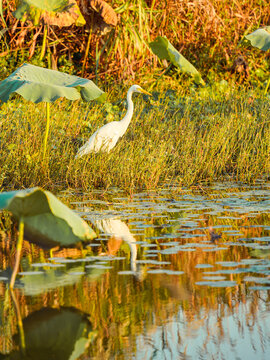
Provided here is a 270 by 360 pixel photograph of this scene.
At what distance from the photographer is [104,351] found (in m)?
2.93

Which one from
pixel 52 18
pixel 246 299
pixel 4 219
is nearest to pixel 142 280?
pixel 246 299

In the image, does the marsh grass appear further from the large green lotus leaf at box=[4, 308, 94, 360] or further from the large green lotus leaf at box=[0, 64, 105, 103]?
the large green lotus leaf at box=[4, 308, 94, 360]

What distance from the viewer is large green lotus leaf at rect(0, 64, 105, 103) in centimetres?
719

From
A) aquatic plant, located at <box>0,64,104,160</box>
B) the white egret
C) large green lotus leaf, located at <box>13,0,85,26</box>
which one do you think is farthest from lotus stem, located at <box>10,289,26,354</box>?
large green lotus leaf, located at <box>13,0,85,26</box>

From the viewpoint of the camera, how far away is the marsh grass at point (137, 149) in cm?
805

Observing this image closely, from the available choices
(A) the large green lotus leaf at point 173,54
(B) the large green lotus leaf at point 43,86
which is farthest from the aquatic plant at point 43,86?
(A) the large green lotus leaf at point 173,54

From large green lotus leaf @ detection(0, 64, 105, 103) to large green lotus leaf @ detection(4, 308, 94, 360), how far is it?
4044 millimetres

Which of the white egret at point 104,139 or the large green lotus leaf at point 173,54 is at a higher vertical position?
the large green lotus leaf at point 173,54

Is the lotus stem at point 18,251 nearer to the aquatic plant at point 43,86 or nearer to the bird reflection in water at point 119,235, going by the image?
the bird reflection in water at point 119,235

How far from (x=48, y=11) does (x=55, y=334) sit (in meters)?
5.82

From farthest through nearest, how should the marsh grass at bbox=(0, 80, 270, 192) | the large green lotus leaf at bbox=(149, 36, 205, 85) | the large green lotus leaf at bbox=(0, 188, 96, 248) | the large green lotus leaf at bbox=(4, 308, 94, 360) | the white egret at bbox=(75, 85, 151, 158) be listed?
the large green lotus leaf at bbox=(149, 36, 205, 85) < the white egret at bbox=(75, 85, 151, 158) < the marsh grass at bbox=(0, 80, 270, 192) < the large green lotus leaf at bbox=(0, 188, 96, 248) < the large green lotus leaf at bbox=(4, 308, 94, 360)

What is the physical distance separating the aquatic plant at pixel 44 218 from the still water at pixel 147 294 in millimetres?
289

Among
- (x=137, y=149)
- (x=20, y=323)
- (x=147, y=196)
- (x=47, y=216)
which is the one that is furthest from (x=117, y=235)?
(x=137, y=149)

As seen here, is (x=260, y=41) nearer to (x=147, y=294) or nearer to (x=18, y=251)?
(x=147, y=294)
